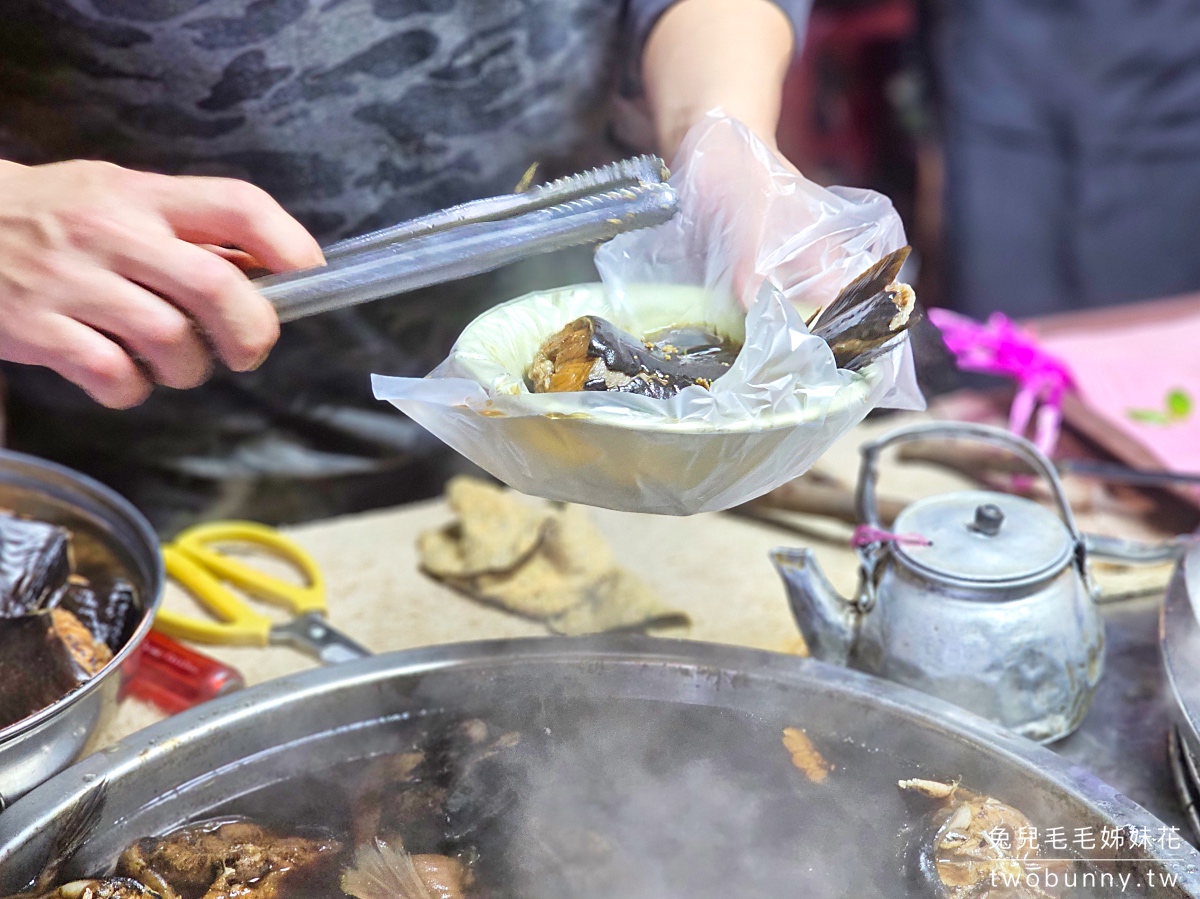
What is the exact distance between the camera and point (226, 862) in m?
1.12

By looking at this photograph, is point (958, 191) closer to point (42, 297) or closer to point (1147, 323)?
point (1147, 323)

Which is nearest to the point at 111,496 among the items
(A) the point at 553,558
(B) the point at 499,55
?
(A) the point at 553,558

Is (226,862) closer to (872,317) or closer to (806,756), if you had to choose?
(806,756)

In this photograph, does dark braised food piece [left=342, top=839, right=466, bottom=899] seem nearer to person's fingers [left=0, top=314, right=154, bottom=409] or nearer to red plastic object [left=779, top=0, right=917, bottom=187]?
person's fingers [left=0, top=314, right=154, bottom=409]

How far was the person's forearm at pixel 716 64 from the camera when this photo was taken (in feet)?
5.17

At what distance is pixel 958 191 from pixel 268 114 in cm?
302

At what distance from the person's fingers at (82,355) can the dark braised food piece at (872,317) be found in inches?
30.2

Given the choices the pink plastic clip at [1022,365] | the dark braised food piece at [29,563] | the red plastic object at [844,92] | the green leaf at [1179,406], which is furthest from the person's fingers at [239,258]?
the red plastic object at [844,92]

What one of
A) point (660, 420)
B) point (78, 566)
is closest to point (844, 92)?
point (78, 566)

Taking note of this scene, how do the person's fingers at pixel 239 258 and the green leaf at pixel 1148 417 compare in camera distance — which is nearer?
the person's fingers at pixel 239 258

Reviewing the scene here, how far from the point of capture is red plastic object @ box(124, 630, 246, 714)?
1461 millimetres

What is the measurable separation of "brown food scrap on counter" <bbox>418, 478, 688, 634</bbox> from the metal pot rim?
0.51 metres

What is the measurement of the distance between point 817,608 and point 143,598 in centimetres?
97

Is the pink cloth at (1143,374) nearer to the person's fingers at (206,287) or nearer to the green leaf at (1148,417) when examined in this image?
the green leaf at (1148,417)
